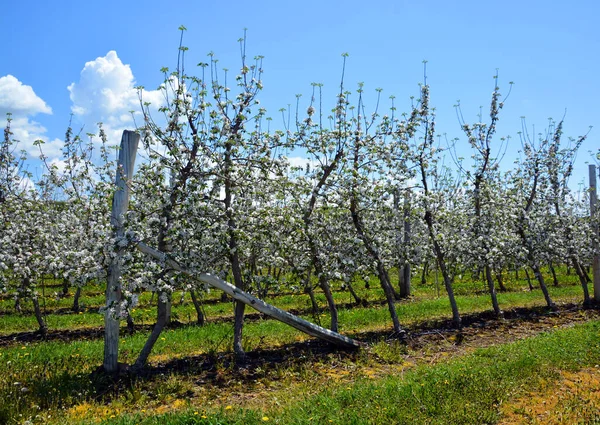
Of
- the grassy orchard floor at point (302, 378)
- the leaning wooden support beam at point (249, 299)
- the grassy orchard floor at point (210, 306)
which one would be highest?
the leaning wooden support beam at point (249, 299)

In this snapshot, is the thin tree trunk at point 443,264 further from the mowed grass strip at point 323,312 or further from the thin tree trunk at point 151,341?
the thin tree trunk at point 151,341

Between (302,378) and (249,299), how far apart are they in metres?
1.89

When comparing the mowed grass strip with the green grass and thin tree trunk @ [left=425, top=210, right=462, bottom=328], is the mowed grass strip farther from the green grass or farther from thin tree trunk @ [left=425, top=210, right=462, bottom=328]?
the green grass

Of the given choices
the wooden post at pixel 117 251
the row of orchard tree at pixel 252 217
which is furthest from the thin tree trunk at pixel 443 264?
the wooden post at pixel 117 251

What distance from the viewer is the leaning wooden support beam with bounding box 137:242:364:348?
331 inches

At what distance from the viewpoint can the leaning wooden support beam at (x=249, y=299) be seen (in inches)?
331

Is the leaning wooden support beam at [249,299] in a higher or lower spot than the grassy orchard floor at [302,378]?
higher

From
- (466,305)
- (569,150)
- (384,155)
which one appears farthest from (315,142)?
(569,150)

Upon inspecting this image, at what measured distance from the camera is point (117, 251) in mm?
8070

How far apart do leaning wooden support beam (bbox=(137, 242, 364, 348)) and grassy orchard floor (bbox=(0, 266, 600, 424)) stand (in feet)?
1.14

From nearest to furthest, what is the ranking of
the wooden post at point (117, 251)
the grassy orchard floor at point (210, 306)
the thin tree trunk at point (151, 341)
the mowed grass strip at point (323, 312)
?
the wooden post at point (117, 251)
the thin tree trunk at point (151, 341)
the mowed grass strip at point (323, 312)
the grassy orchard floor at point (210, 306)

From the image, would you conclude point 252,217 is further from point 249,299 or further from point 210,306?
point 210,306

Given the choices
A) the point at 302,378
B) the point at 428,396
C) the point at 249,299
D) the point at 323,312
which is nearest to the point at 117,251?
the point at 249,299

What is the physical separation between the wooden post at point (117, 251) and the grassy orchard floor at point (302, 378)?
56 cm
